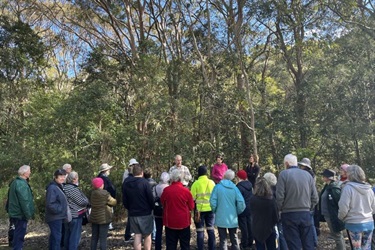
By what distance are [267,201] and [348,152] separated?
29.5ft

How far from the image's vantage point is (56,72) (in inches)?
899

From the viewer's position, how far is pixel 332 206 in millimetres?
5641

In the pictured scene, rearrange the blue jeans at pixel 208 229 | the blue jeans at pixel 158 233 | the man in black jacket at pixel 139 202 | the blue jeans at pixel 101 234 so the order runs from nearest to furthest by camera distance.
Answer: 1. the man in black jacket at pixel 139 202
2. the blue jeans at pixel 101 234
3. the blue jeans at pixel 208 229
4. the blue jeans at pixel 158 233

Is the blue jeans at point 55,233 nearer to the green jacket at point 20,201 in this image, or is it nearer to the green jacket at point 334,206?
the green jacket at point 20,201

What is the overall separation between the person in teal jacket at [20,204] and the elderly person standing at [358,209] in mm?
4936

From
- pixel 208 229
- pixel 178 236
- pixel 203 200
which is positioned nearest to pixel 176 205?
Result: pixel 178 236

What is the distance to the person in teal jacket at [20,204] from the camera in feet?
19.3

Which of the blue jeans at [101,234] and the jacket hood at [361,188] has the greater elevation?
the jacket hood at [361,188]

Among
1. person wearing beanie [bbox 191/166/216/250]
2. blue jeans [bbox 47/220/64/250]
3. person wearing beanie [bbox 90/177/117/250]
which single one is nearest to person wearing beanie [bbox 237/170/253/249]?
person wearing beanie [bbox 191/166/216/250]

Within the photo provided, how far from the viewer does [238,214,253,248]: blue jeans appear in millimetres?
6859

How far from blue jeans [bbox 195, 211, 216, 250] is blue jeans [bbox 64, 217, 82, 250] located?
2136mm

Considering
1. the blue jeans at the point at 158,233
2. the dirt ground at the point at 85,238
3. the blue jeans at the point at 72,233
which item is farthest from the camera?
the dirt ground at the point at 85,238

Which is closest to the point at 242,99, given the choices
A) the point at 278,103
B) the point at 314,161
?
the point at 278,103

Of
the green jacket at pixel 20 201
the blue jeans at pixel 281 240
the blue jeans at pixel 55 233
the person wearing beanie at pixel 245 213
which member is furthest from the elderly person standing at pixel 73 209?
the blue jeans at pixel 281 240
